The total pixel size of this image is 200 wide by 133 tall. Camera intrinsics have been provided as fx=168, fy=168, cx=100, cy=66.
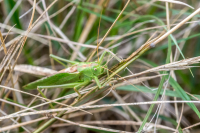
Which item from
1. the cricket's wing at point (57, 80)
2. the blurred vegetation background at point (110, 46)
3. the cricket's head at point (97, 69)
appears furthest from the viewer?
the blurred vegetation background at point (110, 46)

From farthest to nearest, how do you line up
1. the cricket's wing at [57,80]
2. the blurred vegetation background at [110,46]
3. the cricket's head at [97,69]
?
the blurred vegetation background at [110,46]
the cricket's wing at [57,80]
the cricket's head at [97,69]

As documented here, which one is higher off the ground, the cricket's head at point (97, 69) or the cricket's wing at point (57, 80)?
the cricket's head at point (97, 69)

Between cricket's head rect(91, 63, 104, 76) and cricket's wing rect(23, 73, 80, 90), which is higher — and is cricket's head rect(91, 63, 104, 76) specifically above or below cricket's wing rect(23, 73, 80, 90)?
above

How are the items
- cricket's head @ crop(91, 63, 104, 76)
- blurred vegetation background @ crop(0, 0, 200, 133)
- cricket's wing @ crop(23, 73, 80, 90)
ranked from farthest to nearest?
blurred vegetation background @ crop(0, 0, 200, 133), cricket's wing @ crop(23, 73, 80, 90), cricket's head @ crop(91, 63, 104, 76)

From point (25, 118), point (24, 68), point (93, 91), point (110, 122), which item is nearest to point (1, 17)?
point (24, 68)

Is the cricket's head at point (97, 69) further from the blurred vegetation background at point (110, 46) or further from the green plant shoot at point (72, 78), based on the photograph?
the blurred vegetation background at point (110, 46)

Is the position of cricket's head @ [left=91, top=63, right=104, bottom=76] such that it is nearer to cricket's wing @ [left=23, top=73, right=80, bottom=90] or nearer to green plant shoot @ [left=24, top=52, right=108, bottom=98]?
green plant shoot @ [left=24, top=52, right=108, bottom=98]

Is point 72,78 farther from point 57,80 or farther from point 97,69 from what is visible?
point 97,69

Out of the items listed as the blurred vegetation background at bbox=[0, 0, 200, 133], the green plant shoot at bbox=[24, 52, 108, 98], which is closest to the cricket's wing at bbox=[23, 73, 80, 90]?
the green plant shoot at bbox=[24, 52, 108, 98]

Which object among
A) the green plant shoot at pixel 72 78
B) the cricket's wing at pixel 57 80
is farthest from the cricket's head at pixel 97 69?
the cricket's wing at pixel 57 80
